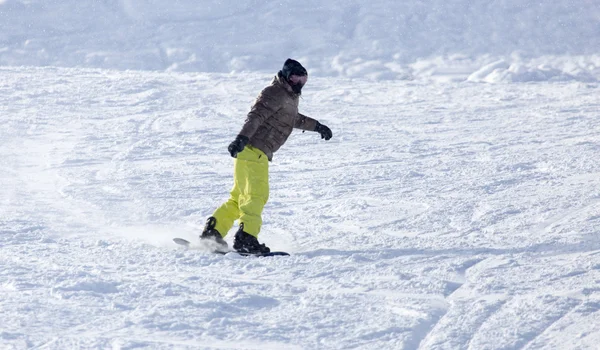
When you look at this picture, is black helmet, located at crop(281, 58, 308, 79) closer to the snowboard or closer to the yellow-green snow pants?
the yellow-green snow pants

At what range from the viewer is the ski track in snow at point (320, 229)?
3.39 meters

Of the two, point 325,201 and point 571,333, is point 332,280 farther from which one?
point 325,201

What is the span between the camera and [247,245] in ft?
15.9

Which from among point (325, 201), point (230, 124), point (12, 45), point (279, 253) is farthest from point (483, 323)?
point (12, 45)

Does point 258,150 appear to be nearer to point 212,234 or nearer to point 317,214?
point 212,234

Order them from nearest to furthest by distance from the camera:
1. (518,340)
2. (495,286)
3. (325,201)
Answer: (518,340) < (495,286) < (325,201)

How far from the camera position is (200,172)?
823 cm

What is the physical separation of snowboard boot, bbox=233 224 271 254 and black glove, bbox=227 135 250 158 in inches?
19.3

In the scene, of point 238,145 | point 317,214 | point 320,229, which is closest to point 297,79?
point 238,145

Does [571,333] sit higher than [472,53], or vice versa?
[472,53]

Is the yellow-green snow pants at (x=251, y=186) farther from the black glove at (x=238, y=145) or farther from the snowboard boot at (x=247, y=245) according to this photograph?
the black glove at (x=238, y=145)

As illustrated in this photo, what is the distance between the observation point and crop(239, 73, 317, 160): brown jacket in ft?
15.9

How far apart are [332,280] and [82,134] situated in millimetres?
7380

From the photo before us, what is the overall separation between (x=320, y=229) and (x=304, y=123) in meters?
0.88
